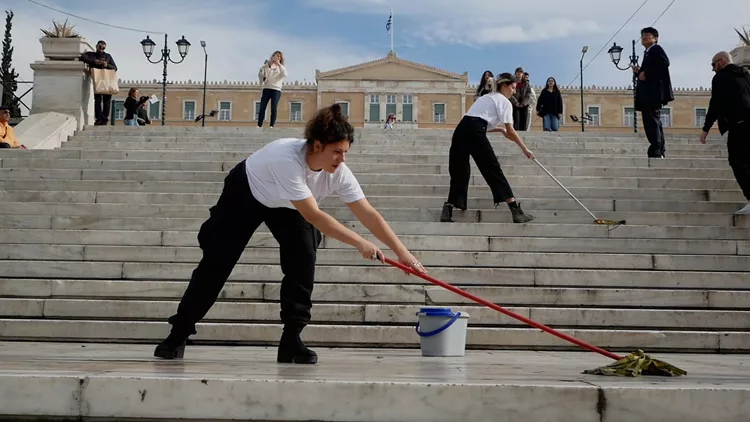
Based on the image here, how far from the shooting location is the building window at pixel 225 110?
197ft

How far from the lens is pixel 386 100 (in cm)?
6191

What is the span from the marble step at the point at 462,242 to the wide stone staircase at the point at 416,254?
1cm

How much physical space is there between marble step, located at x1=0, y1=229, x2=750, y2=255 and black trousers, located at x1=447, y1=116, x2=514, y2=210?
0.80 metres

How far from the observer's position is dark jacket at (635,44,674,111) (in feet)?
36.5

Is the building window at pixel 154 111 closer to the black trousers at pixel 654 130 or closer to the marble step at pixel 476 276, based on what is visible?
the black trousers at pixel 654 130

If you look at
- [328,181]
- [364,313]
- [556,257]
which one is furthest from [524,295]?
[328,181]

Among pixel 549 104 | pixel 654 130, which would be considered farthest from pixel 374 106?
pixel 654 130

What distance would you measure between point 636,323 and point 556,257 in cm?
112

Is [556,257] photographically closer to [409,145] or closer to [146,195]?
[146,195]

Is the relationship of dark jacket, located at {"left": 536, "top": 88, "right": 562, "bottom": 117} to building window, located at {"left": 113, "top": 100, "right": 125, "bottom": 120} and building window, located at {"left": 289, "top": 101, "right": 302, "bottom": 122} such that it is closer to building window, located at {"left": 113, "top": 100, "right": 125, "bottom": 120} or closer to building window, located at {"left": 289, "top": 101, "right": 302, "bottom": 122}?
building window, located at {"left": 289, "top": 101, "right": 302, "bottom": 122}

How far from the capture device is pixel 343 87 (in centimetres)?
6166

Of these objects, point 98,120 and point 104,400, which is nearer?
point 104,400

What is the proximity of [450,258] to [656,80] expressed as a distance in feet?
18.6

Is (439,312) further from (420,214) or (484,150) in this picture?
(420,214)
